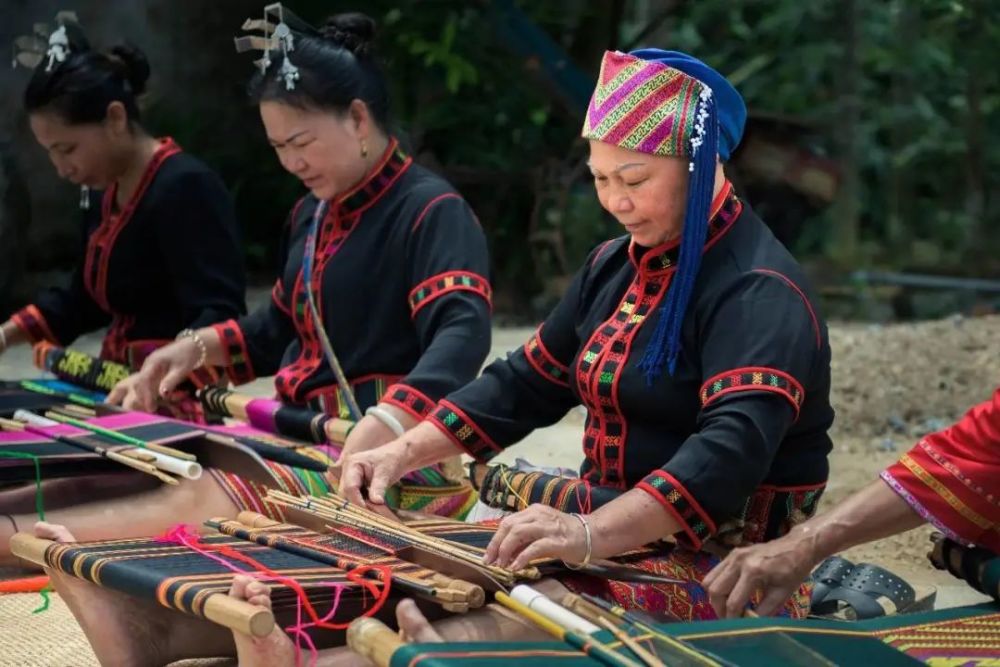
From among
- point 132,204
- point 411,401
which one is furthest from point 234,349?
point 411,401

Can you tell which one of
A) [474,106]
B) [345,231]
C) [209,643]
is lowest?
[474,106]

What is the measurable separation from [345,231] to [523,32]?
6.02 metres

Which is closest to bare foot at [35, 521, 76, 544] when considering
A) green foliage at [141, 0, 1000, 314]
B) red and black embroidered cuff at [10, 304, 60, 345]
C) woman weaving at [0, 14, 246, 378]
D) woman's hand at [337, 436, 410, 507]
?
woman's hand at [337, 436, 410, 507]

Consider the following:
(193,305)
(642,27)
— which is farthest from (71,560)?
(642,27)

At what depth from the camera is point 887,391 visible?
20.9 feet

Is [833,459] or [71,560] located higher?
[71,560]

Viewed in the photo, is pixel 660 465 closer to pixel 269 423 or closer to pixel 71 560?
pixel 71 560

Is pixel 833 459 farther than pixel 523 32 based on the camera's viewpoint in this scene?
No

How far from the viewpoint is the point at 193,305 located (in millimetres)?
4344

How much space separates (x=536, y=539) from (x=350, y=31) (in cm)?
179

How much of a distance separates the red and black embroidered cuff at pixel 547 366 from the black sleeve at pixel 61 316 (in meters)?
2.33

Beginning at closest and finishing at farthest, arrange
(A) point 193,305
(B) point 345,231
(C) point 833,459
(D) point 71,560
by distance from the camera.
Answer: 1. (D) point 71,560
2. (B) point 345,231
3. (A) point 193,305
4. (C) point 833,459

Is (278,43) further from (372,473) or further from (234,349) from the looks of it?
(372,473)

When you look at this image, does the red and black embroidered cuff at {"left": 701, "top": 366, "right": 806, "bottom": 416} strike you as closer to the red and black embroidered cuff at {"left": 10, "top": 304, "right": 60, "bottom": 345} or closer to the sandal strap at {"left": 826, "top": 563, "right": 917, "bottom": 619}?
the sandal strap at {"left": 826, "top": 563, "right": 917, "bottom": 619}
